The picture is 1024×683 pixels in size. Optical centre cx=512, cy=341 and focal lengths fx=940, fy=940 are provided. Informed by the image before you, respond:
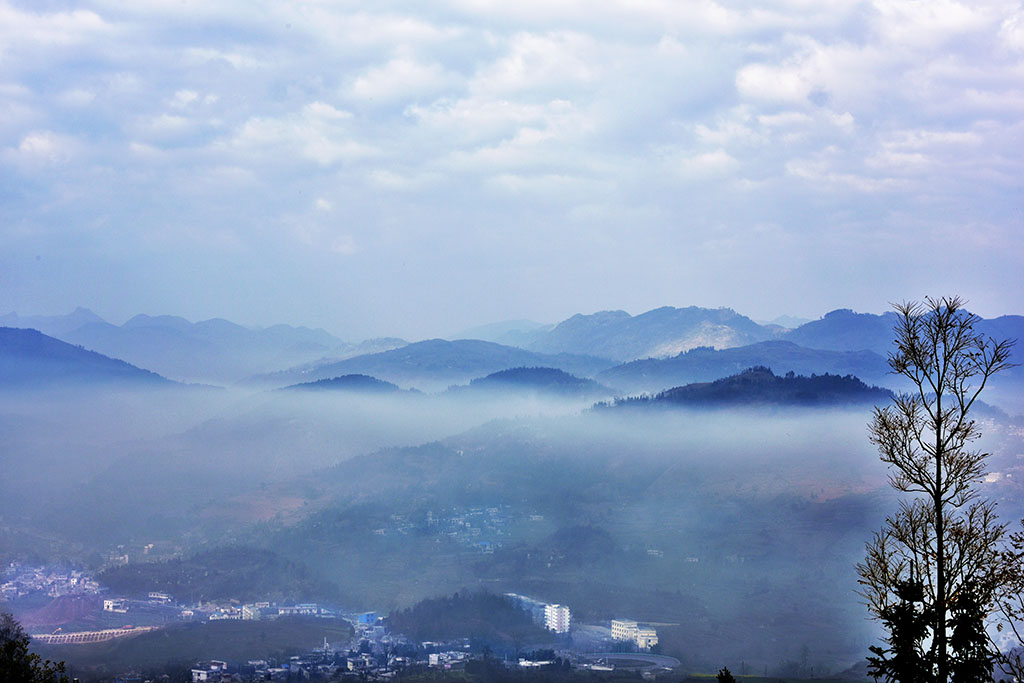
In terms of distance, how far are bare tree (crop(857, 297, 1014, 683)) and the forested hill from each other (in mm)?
169069

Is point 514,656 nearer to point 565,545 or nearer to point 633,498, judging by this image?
point 565,545

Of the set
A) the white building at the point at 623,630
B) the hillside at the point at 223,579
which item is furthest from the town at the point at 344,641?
the hillside at the point at 223,579

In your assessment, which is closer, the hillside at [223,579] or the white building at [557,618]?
the white building at [557,618]

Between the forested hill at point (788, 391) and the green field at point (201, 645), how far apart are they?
10111 cm

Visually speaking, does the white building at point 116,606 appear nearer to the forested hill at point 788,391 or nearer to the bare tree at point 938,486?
the forested hill at point 788,391

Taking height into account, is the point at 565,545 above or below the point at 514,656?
above

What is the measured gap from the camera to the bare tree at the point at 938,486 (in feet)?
57.8

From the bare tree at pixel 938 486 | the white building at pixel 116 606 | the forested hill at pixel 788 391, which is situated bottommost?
the white building at pixel 116 606

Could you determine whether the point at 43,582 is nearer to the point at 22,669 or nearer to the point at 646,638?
the point at 646,638

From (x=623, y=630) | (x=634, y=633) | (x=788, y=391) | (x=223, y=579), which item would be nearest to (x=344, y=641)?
(x=623, y=630)

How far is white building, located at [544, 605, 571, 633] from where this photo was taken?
4713 inches

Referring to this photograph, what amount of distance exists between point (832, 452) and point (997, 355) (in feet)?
501

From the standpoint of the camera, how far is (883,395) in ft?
590

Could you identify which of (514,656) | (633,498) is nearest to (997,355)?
(514,656)
